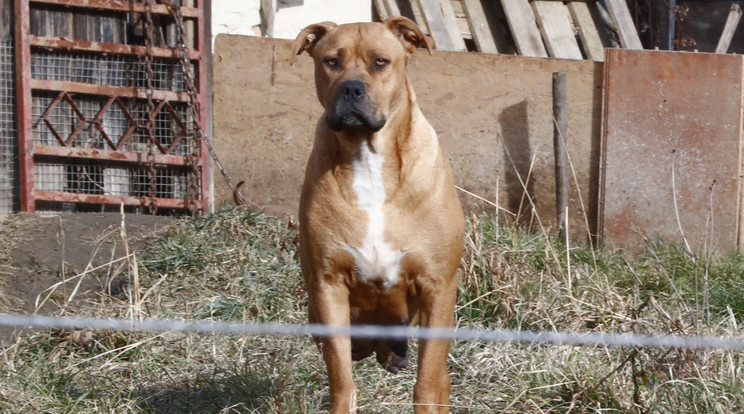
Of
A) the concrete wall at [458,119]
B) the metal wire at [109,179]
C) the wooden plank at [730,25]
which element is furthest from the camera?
the wooden plank at [730,25]

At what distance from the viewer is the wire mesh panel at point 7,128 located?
24.9 feet

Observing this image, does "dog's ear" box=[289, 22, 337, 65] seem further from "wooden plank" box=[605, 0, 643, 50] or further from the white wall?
"wooden plank" box=[605, 0, 643, 50]

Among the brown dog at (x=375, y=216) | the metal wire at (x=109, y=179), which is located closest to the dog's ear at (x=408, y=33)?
the brown dog at (x=375, y=216)

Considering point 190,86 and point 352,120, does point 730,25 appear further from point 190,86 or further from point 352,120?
point 352,120

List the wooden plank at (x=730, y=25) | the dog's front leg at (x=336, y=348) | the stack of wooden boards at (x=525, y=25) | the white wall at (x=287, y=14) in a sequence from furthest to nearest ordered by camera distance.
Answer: the wooden plank at (x=730, y=25) < the stack of wooden boards at (x=525, y=25) < the white wall at (x=287, y=14) < the dog's front leg at (x=336, y=348)

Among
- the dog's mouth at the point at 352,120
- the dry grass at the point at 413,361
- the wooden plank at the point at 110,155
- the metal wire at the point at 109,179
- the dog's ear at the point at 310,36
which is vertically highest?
the dog's ear at the point at 310,36

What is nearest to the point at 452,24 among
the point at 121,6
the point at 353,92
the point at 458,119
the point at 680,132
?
the point at 458,119

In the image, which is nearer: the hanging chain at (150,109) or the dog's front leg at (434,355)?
the dog's front leg at (434,355)

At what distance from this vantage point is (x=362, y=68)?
4.36 m

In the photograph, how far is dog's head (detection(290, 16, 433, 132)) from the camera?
13.8 ft

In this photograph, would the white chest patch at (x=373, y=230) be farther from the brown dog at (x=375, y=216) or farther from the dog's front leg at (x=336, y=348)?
the dog's front leg at (x=336, y=348)

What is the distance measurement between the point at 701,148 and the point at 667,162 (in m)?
0.27

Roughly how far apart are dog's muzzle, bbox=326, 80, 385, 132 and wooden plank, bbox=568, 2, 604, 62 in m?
5.20

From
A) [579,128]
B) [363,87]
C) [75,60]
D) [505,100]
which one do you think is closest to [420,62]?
[505,100]
